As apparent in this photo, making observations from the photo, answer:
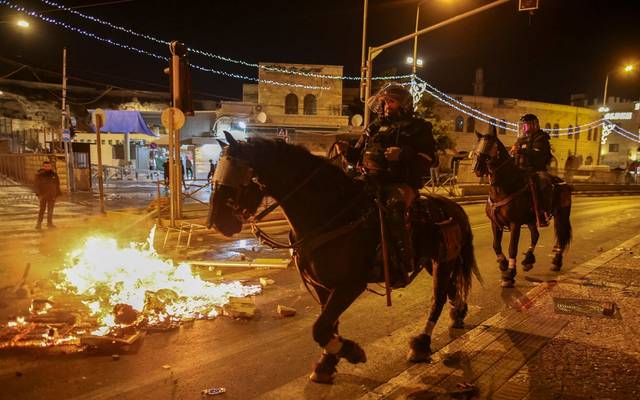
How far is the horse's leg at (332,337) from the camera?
3.81 metres

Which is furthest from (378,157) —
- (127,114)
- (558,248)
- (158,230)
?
(127,114)

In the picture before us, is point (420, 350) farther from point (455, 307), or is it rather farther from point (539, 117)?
point (539, 117)

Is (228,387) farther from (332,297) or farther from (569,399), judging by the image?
(569,399)

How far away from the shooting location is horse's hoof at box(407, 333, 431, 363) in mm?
4500

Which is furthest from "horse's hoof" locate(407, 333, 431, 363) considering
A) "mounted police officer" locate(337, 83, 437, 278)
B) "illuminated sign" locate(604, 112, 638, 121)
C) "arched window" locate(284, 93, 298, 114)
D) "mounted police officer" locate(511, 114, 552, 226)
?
"illuminated sign" locate(604, 112, 638, 121)

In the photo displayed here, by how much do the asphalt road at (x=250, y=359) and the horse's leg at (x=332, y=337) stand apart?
151 millimetres

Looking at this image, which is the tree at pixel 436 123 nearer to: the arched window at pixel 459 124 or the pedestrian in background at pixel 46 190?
the arched window at pixel 459 124

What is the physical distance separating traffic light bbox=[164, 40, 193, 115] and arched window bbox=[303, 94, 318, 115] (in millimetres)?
25533

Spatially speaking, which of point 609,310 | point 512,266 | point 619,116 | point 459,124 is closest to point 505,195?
point 512,266

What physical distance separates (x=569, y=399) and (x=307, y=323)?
9.73 ft

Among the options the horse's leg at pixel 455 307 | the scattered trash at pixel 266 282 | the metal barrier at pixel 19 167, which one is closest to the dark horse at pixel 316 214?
the horse's leg at pixel 455 307

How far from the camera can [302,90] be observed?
36.8 m

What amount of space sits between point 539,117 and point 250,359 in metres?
55.2

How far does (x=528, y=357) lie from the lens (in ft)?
14.9
